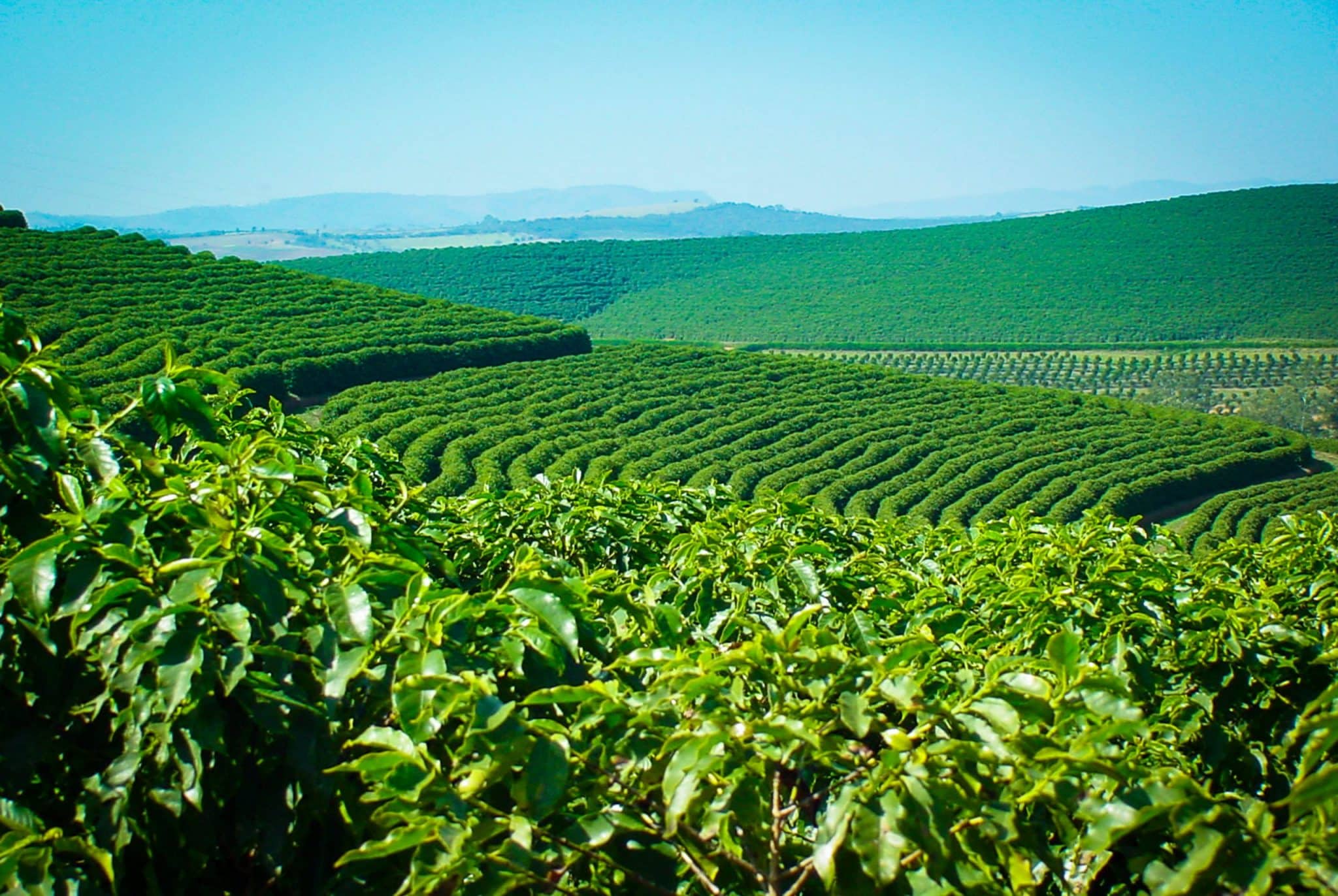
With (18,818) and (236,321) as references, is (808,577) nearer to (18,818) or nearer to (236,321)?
(18,818)

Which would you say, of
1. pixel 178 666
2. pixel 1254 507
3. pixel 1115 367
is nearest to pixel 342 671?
pixel 178 666

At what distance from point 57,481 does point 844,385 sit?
37.1m

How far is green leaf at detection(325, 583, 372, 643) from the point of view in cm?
188

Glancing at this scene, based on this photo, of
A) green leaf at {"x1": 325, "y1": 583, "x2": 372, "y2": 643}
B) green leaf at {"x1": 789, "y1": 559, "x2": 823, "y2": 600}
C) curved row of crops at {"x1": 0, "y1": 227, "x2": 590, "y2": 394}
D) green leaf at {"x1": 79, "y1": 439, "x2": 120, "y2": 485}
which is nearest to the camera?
green leaf at {"x1": 325, "y1": 583, "x2": 372, "y2": 643}

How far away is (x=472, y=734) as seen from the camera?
1.56 meters

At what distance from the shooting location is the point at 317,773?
5.95ft

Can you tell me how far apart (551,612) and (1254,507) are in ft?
101

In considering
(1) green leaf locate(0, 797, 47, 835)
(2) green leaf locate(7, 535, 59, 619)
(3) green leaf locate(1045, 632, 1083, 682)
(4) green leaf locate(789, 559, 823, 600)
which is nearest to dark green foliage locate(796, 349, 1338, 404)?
(4) green leaf locate(789, 559, 823, 600)

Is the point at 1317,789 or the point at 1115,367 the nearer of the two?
the point at 1317,789

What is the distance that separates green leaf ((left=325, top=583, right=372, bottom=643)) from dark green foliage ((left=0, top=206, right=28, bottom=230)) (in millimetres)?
50830

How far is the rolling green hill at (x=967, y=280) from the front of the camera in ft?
262

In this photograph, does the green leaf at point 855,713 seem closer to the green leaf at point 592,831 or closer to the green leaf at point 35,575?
the green leaf at point 592,831

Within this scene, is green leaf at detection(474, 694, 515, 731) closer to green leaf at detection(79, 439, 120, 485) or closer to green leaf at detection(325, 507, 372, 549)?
green leaf at detection(325, 507, 372, 549)

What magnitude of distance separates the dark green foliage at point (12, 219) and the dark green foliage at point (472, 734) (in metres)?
50.4
